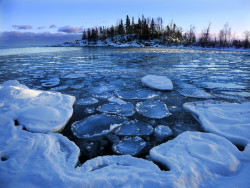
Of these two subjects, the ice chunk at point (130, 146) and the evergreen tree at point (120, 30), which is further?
the evergreen tree at point (120, 30)

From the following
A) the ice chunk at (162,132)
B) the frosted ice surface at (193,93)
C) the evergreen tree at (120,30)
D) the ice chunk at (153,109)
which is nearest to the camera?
the ice chunk at (162,132)

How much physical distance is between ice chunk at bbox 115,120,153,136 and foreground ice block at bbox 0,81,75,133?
799 mm

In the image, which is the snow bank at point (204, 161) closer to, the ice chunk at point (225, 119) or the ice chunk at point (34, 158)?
the ice chunk at point (225, 119)

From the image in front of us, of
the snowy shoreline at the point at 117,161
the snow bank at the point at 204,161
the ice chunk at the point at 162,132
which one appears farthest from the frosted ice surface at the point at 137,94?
the snow bank at the point at 204,161

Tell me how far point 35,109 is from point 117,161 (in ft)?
4.87

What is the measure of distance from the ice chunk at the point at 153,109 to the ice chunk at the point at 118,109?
15cm

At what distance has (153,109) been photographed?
2705 millimetres

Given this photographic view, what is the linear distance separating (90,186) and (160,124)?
138 centimetres

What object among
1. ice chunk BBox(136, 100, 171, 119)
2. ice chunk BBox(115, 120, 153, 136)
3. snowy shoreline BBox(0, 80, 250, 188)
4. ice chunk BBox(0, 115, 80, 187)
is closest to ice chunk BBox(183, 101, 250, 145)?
snowy shoreline BBox(0, 80, 250, 188)

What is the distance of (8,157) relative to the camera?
55.6 inches

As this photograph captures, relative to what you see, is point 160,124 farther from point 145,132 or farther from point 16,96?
point 16,96

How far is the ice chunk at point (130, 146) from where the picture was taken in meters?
1.67

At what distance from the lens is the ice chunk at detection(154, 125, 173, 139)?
1.95m

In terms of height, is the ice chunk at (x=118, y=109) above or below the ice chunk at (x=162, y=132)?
above
